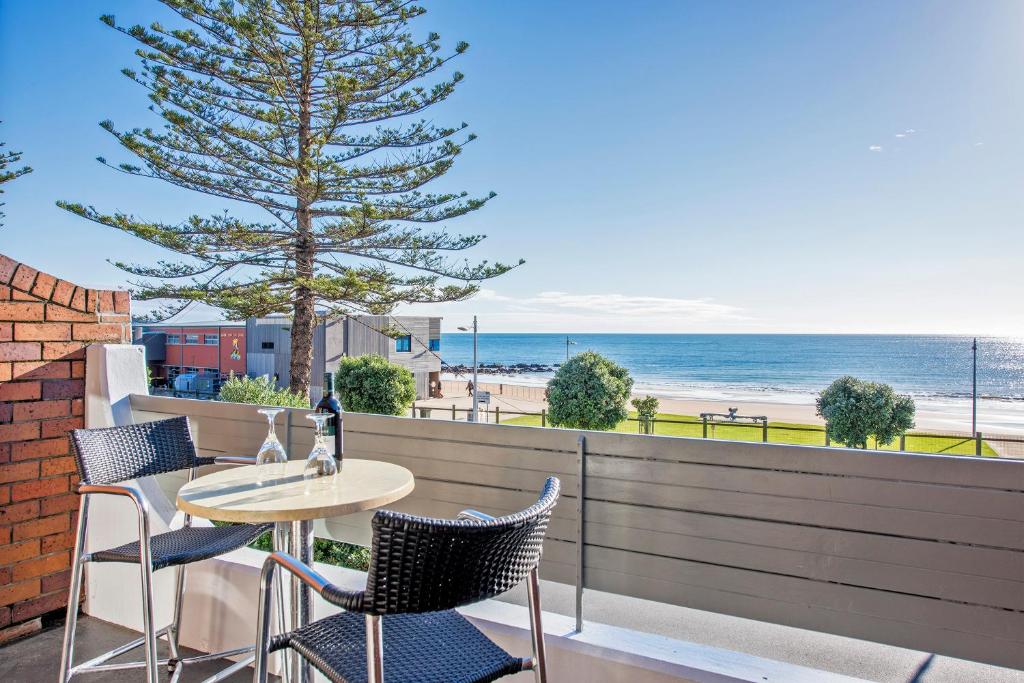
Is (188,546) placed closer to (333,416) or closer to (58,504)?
(333,416)

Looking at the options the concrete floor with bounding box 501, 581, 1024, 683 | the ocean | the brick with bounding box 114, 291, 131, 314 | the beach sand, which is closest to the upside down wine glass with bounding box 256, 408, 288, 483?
the brick with bounding box 114, 291, 131, 314

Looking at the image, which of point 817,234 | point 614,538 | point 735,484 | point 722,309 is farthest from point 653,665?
point 722,309

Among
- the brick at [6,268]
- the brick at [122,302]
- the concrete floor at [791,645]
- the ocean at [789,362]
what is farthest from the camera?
the ocean at [789,362]

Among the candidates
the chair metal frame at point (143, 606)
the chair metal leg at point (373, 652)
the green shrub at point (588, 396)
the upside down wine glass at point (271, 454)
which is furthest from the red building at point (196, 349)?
the chair metal leg at point (373, 652)

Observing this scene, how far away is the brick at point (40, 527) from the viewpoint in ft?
6.79

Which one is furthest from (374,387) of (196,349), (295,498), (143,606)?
(196,349)

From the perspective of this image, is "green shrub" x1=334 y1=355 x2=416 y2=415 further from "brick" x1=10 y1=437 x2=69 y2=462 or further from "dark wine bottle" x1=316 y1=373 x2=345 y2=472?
"dark wine bottle" x1=316 y1=373 x2=345 y2=472

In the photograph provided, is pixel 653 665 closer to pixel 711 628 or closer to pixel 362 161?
pixel 711 628

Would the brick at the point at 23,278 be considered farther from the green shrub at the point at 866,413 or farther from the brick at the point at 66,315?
the green shrub at the point at 866,413

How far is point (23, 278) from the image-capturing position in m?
2.06

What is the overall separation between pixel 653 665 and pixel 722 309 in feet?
132

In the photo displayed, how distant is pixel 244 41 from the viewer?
30.6 ft

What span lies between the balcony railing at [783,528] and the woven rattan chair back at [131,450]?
0.85 metres

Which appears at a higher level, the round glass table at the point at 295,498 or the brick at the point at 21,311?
the brick at the point at 21,311
